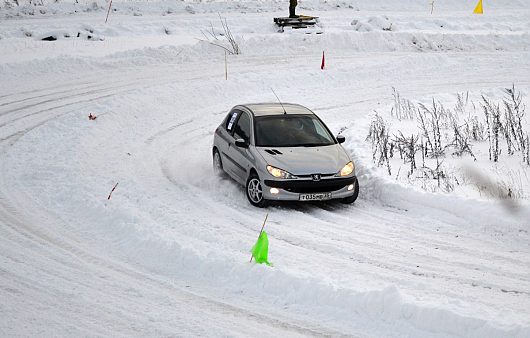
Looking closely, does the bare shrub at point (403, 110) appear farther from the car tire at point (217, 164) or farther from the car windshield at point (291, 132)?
the car tire at point (217, 164)

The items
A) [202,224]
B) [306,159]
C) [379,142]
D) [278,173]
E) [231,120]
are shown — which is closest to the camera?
[202,224]

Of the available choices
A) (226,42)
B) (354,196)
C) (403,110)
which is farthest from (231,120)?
(226,42)

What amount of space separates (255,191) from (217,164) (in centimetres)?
235

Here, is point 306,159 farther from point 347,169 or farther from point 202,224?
point 202,224

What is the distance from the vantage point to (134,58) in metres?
25.7

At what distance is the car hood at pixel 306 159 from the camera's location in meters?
12.2

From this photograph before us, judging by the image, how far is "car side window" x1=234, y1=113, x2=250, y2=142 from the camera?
1343 centimetres

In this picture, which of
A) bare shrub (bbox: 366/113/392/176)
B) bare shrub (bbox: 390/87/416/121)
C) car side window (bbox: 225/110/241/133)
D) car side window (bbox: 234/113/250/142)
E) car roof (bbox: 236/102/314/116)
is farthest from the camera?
bare shrub (bbox: 390/87/416/121)

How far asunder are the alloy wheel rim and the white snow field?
8.3 inches

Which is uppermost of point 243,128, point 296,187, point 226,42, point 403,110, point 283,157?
point 243,128

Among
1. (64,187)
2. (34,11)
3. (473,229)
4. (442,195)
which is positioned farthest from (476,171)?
(34,11)

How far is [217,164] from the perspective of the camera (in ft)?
47.8

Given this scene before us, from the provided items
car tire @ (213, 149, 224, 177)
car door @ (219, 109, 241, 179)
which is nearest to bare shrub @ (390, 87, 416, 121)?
car door @ (219, 109, 241, 179)

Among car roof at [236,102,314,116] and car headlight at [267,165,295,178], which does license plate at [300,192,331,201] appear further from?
car roof at [236,102,314,116]
